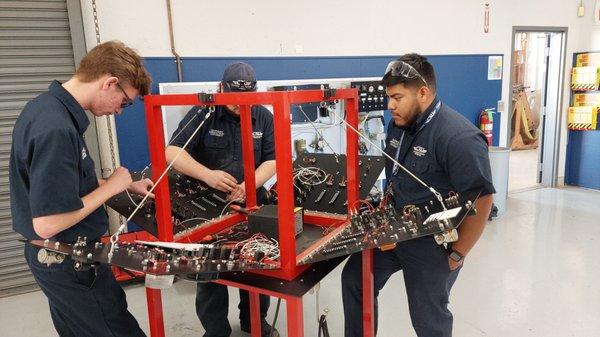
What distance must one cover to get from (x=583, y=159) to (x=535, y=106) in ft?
12.6

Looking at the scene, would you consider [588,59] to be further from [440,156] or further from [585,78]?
[440,156]

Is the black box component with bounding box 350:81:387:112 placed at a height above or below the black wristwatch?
above

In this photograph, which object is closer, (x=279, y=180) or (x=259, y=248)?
(x=279, y=180)

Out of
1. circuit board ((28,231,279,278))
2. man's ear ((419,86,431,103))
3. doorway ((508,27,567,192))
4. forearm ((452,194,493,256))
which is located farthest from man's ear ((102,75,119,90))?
doorway ((508,27,567,192))

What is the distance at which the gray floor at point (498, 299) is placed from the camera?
96.7 inches

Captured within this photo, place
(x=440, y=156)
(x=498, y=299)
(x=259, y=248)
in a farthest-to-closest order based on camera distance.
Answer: (x=498, y=299) < (x=440, y=156) < (x=259, y=248)

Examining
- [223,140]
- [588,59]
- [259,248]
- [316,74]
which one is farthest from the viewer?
[588,59]

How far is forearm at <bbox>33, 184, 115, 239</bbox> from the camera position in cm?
122

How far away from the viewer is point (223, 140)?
226 centimetres

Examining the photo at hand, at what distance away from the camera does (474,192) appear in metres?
1.56

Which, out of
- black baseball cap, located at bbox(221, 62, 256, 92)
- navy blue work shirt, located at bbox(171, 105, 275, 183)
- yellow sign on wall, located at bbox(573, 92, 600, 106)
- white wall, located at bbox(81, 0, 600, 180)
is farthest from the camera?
yellow sign on wall, located at bbox(573, 92, 600, 106)

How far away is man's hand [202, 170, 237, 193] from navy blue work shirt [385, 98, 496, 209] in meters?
0.76

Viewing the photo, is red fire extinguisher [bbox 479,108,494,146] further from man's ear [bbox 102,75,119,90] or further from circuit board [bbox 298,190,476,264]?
man's ear [bbox 102,75,119,90]

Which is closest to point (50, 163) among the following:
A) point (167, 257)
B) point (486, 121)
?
point (167, 257)
